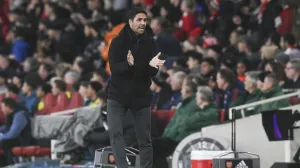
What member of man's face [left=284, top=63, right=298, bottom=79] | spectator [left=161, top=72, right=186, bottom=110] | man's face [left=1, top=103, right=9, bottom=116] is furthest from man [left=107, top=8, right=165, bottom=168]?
man's face [left=1, top=103, right=9, bottom=116]

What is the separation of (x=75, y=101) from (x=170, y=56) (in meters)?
2.93

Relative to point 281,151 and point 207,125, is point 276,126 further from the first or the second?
point 207,125

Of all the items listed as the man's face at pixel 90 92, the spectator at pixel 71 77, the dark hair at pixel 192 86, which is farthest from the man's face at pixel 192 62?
the dark hair at pixel 192 86

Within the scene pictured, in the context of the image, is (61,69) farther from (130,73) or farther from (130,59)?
(130,59)

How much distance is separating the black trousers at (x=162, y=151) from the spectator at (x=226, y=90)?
4.49ft

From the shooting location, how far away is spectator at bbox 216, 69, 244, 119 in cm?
1659

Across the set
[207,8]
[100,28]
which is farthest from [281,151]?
[100,28]

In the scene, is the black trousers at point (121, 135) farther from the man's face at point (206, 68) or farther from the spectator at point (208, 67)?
the man's face at point (206, 68)

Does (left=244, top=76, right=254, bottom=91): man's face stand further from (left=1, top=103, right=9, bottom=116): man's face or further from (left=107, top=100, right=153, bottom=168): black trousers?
(left=1, top=103, right=9, bottom=116): man's face

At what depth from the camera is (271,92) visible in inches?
607

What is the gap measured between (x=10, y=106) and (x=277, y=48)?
4.60m

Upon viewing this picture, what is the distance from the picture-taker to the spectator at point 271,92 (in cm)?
1512

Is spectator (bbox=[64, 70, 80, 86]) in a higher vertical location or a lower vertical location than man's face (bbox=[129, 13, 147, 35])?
higher

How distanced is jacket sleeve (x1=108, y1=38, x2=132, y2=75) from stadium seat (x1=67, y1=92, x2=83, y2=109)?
21.2ft
